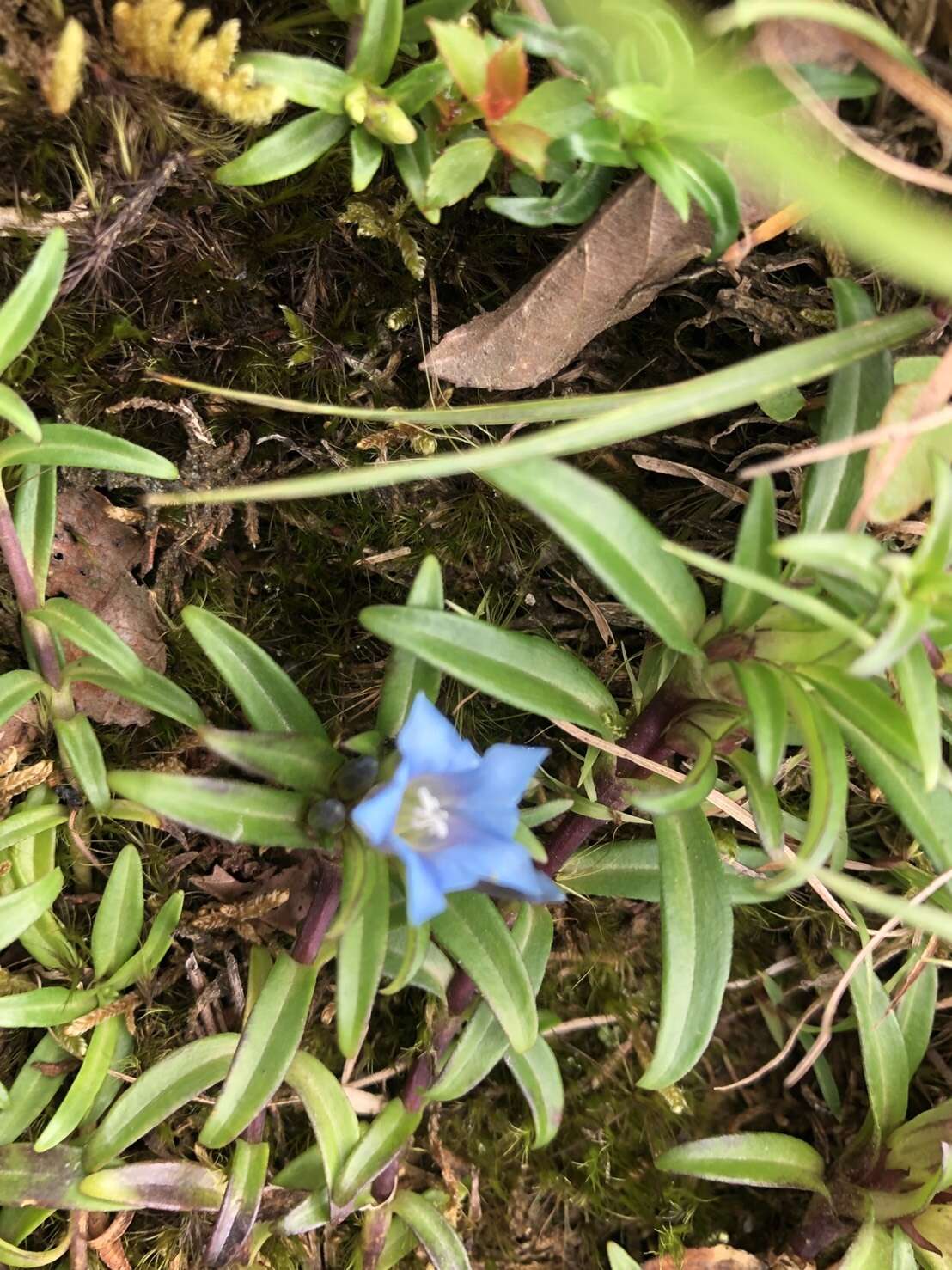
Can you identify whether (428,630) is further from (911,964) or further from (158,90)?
(911,964)

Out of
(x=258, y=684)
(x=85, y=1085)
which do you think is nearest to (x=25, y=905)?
(x=85, y=1085)

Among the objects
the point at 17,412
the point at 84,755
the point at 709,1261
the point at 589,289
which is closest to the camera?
the point at 17,412

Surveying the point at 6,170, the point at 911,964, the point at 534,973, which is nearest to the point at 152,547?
the point at 6,170

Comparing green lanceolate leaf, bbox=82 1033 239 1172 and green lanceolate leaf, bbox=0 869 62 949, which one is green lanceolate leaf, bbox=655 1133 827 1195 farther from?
green lanceolate leaf, bbox=0 869 62 949

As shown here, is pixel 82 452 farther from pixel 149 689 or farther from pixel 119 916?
pixel 119 916

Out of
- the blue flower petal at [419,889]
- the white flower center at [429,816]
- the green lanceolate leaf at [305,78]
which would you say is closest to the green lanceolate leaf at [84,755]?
the white flower center at [429,816]
